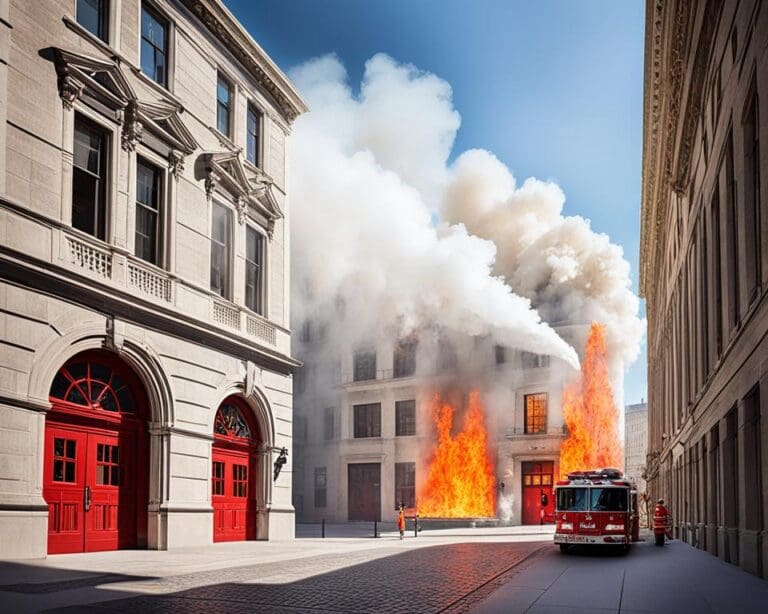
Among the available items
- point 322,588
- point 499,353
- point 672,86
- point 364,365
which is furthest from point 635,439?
point 322,588

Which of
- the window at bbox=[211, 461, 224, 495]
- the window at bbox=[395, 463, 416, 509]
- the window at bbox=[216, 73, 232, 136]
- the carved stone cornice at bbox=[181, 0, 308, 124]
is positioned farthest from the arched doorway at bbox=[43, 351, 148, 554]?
the window at bbox=[395, 463, 416, 509]

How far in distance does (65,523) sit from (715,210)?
707 inches

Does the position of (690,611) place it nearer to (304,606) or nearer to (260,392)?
(304,606)

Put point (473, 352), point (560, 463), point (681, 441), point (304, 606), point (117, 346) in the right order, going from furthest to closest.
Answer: point (473, 352)
point (560, 463)
point (681, 441)
point (117, 346)
point (304, 606)

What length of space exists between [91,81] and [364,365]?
1842 inches

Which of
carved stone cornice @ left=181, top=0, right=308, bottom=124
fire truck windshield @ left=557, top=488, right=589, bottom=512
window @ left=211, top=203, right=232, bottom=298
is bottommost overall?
fire truck windshield @ left=557, top=488, right=589, bottom=512

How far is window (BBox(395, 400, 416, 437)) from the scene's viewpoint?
6236 centimetres

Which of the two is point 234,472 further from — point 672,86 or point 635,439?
point 635,439

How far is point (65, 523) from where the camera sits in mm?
18719

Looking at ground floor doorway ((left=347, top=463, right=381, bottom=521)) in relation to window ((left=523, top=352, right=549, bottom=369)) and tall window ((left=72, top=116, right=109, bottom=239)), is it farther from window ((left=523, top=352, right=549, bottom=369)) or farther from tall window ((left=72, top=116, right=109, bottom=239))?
tall window ((left=72, top=116, right=109, bottom=239))

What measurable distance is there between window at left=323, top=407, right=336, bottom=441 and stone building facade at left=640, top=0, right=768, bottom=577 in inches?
1159

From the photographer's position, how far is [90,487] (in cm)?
1959

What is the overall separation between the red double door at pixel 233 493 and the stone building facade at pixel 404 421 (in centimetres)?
3194

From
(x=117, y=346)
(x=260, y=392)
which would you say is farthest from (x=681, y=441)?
(x=117, y=346)
